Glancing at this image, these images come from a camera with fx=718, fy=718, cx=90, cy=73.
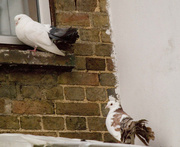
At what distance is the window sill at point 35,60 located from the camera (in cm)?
510

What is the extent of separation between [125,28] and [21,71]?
0.90 metres

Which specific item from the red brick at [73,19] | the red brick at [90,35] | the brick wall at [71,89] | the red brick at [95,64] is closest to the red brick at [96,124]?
the brick wall at [71,89]

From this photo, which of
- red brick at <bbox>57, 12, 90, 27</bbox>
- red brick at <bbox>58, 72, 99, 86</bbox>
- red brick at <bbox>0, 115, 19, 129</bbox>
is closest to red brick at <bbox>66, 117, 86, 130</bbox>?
red brick at <bbox>58, 72, 99, 86</bbox>

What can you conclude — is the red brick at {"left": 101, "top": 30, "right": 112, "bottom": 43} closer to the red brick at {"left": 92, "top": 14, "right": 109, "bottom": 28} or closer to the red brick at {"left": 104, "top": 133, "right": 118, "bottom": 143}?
the red brick at {"left": 92, "top": 14, "right": 109, "bottom": 28}

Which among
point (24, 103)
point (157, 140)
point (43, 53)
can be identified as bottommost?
point (157, 140)

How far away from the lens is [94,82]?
216 inches

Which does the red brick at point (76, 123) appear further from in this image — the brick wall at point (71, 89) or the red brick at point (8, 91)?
the red brick at point (8, 91)

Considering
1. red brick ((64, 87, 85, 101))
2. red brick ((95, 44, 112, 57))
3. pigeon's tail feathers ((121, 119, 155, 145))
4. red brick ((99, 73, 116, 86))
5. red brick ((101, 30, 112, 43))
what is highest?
red brick ((101, 30, 112, 43))

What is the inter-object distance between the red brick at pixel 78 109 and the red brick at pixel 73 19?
2.16ft

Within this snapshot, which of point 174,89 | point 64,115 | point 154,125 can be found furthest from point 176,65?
point 64,115

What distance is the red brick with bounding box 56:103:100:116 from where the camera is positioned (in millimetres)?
5270

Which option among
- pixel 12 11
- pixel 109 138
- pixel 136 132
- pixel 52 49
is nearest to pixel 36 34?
pixel 52 49

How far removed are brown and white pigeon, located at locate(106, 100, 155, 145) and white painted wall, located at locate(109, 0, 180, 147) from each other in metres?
0.19

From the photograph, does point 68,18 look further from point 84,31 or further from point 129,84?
point 129,84
